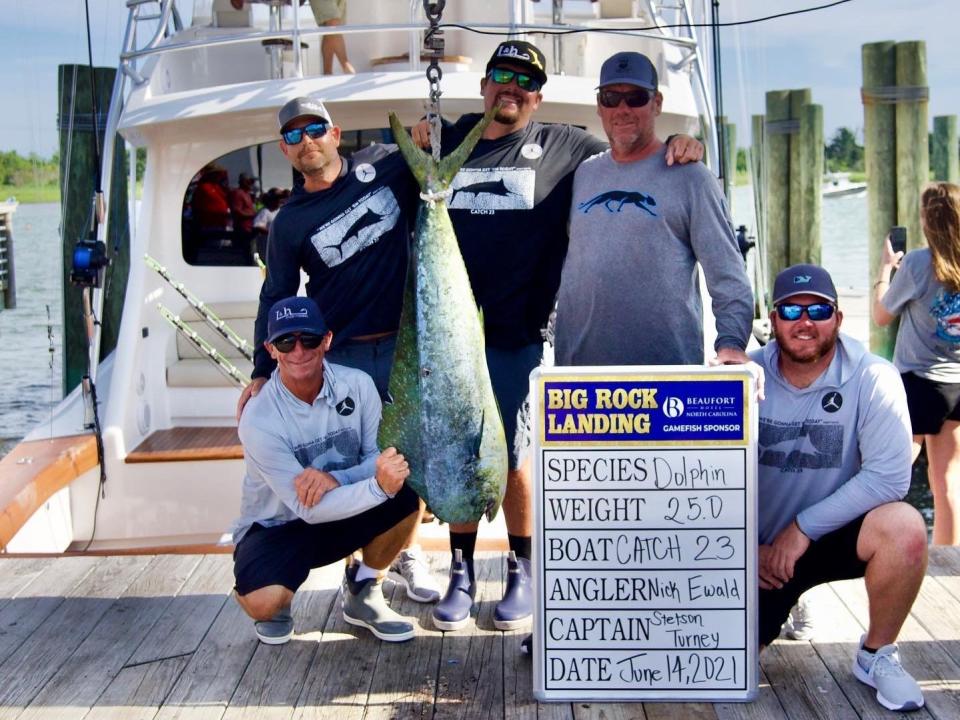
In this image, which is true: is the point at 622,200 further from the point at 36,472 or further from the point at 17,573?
the point at 36,472

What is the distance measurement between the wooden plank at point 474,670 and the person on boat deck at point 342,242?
27.9 inches

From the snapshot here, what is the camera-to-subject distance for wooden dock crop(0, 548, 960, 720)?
9.43 feet

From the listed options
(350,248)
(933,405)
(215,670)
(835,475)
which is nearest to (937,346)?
(933,405)

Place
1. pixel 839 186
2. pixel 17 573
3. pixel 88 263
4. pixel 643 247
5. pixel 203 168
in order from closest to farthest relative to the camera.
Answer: pixel 643 247, pixel 17 573, pixel 88 263, pixel 203 168, pixel 839 186

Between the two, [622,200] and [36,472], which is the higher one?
[622,200]

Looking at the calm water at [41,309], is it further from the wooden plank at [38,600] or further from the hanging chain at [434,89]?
the hanging chain at [434,89]

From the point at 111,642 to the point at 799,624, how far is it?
1.89 metres

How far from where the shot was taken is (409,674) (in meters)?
3.08

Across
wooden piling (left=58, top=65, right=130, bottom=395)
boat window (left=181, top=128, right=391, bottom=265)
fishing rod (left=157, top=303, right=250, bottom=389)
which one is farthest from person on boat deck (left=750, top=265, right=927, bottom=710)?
wooden piling (left=58, top=65, right=130, bottom=395)

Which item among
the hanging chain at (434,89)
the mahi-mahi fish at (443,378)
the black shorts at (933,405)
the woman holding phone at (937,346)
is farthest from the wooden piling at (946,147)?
the mahi-mahi fish at (443,378)

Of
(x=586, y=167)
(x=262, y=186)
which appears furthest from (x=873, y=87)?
(x=586, y=167)

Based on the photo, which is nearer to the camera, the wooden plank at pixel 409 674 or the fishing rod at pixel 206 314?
the wooden plank at pixel 409 674

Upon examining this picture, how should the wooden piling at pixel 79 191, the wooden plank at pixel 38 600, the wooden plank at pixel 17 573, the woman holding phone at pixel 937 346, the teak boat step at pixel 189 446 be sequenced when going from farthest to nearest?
the wooden piling at pixel 79 191
the teak boat step at pixel 189 446
the woman holding phone at pixel 937 346
the wooden plank at pixel 17 573
the wooden plank at pixel 38 600

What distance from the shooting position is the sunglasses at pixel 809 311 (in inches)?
110
